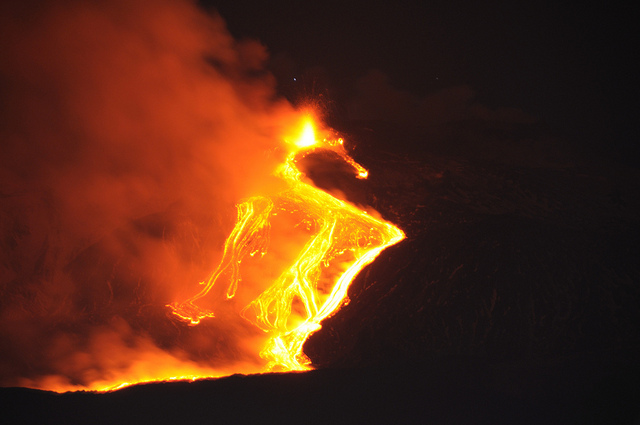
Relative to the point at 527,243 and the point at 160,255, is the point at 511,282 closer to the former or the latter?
the point at 527,243

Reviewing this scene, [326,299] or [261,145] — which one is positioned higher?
[261,145]

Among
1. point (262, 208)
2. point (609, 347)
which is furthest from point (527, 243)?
point (262, 208)

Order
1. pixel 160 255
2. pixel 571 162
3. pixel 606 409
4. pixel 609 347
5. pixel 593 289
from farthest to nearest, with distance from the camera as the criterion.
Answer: pixel 571 162, pixel 160 255, pixel 593 289, pixel 609 347, pixel 606 409

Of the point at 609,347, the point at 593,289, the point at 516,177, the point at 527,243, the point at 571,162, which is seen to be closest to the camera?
the point at 609,347

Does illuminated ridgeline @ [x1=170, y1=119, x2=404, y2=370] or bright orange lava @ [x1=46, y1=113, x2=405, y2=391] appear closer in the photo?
bright orange lava @ [x1=46, y1=113, x2=405, y2=391]

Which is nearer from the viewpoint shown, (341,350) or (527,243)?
(341,350)

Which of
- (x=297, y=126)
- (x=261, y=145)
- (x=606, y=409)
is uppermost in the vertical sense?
(x=297, y=126)

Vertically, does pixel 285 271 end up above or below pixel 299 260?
below

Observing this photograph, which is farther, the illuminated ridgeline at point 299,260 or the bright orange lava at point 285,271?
the illuminated ridgeline at point 299,260
